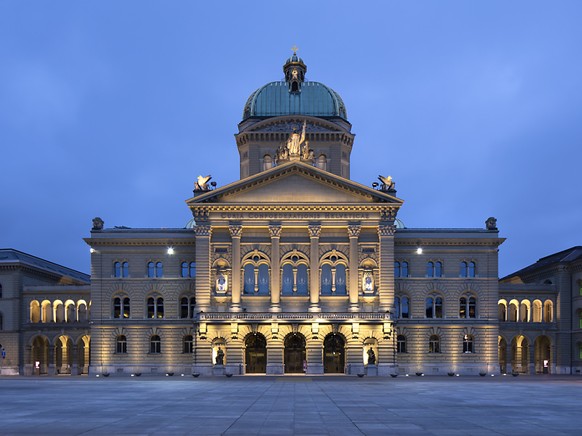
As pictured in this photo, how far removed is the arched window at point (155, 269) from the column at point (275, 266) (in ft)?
50.0

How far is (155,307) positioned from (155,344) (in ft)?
14.8

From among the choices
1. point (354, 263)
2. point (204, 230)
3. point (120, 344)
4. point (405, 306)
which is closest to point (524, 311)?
point (405, 306)

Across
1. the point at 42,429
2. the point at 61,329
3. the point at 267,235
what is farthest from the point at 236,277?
the point at 42,429

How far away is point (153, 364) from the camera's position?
94.2 metres

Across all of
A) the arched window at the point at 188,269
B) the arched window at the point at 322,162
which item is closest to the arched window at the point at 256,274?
the arched window at the point at 188,269

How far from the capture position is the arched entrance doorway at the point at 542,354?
101125 millimetres

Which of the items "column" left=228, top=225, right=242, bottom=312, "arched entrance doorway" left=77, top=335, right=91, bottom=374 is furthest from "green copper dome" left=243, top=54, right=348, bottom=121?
"arched entrance doorway" left=77, top=335, right=91, bottom=374

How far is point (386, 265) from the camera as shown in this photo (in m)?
89.1

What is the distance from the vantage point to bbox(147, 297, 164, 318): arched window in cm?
9500

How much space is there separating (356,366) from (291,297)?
35.1ft

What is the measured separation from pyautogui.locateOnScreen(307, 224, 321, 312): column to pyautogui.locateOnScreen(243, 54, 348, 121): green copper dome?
23.3m

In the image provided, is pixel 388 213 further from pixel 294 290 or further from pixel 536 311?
pixel 536 311

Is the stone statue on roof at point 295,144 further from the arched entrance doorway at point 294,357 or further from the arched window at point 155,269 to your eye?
the arched window at point 155,269

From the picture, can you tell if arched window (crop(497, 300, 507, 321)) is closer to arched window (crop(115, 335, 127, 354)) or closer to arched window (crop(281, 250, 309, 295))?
arched window (crop(281, 250, 309, 295))
